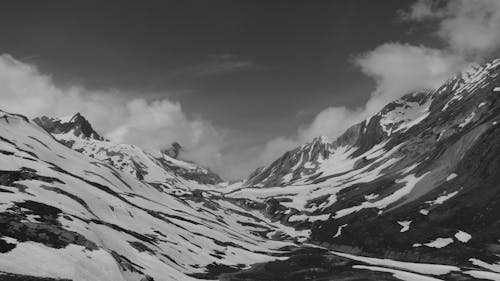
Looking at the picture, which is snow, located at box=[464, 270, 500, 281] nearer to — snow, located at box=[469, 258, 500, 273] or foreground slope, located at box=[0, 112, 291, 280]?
snow, located at box=[469, 258, 500, 273]

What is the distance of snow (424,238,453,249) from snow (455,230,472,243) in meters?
2.84

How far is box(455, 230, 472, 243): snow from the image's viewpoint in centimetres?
→ 16350

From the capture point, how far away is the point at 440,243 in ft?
548

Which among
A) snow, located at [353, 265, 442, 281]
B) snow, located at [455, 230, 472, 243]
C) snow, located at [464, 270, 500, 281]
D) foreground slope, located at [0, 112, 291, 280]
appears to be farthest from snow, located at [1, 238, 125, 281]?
snow, located at [455, 230, 472, 243]

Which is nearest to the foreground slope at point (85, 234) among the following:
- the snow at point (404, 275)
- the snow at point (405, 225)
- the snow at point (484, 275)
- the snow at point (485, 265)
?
the snow at point (404, 275)

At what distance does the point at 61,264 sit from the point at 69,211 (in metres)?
41.6

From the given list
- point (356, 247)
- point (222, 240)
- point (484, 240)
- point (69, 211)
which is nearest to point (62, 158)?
point (222, 240)

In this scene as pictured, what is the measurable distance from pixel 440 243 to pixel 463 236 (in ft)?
25.8

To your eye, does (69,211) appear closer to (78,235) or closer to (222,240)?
(78,235)

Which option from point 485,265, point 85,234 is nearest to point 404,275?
point 485,265

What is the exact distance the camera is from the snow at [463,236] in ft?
536

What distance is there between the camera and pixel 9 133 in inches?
7402

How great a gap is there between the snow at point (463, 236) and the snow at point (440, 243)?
112 inches

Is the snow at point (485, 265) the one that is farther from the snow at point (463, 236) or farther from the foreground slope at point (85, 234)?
the foreground slope at point (85, 234)
